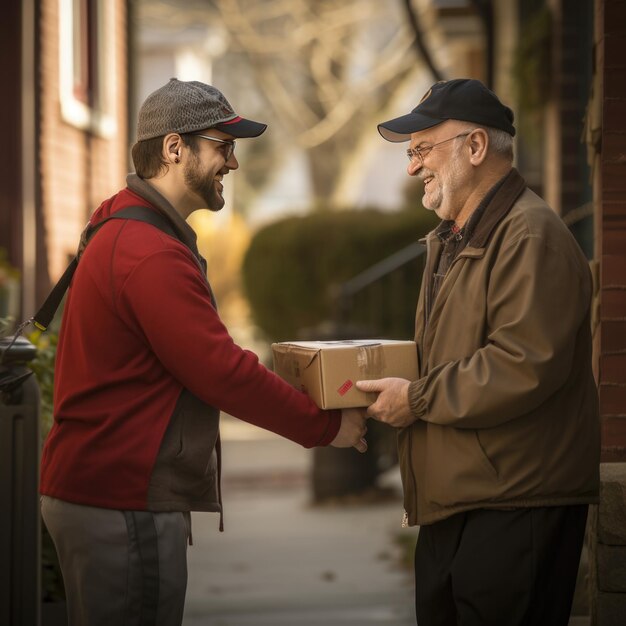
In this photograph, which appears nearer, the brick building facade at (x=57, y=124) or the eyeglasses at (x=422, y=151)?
the eyeglasses at (x=422, y=151)

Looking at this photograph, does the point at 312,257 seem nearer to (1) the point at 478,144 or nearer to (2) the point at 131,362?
(1) the point at 478,144

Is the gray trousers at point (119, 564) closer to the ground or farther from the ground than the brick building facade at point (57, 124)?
closer to the ground

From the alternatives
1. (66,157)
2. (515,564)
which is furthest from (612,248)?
(66,157)

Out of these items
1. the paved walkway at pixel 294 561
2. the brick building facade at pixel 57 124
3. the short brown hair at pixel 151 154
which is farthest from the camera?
the brick building facade at pixel 57 124

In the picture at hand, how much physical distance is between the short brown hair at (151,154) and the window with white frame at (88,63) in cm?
750

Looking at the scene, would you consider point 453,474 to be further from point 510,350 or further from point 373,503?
point 373,503

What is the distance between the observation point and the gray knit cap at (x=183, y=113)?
3434mm

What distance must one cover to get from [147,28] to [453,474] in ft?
91.5

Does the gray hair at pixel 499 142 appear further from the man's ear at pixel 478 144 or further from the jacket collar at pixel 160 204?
the jacket collar at pixel 160 204

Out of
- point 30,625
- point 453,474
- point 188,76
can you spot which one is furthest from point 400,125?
point 188,76

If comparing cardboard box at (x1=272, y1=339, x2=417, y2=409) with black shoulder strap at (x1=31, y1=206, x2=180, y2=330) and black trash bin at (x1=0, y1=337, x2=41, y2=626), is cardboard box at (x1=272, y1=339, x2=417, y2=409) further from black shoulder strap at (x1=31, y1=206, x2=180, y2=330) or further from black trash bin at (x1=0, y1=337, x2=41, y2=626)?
black trash bin at (x1=0, y1=337, x2=41, y2=626)

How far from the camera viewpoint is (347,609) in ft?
19.8

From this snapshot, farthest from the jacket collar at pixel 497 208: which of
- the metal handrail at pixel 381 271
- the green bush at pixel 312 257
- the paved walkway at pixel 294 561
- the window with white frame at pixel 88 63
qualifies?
the green bush at pixel 312 257

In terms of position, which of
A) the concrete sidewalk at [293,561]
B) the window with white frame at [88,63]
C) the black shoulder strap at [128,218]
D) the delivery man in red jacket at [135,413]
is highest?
the window with white frame at [88,63]
